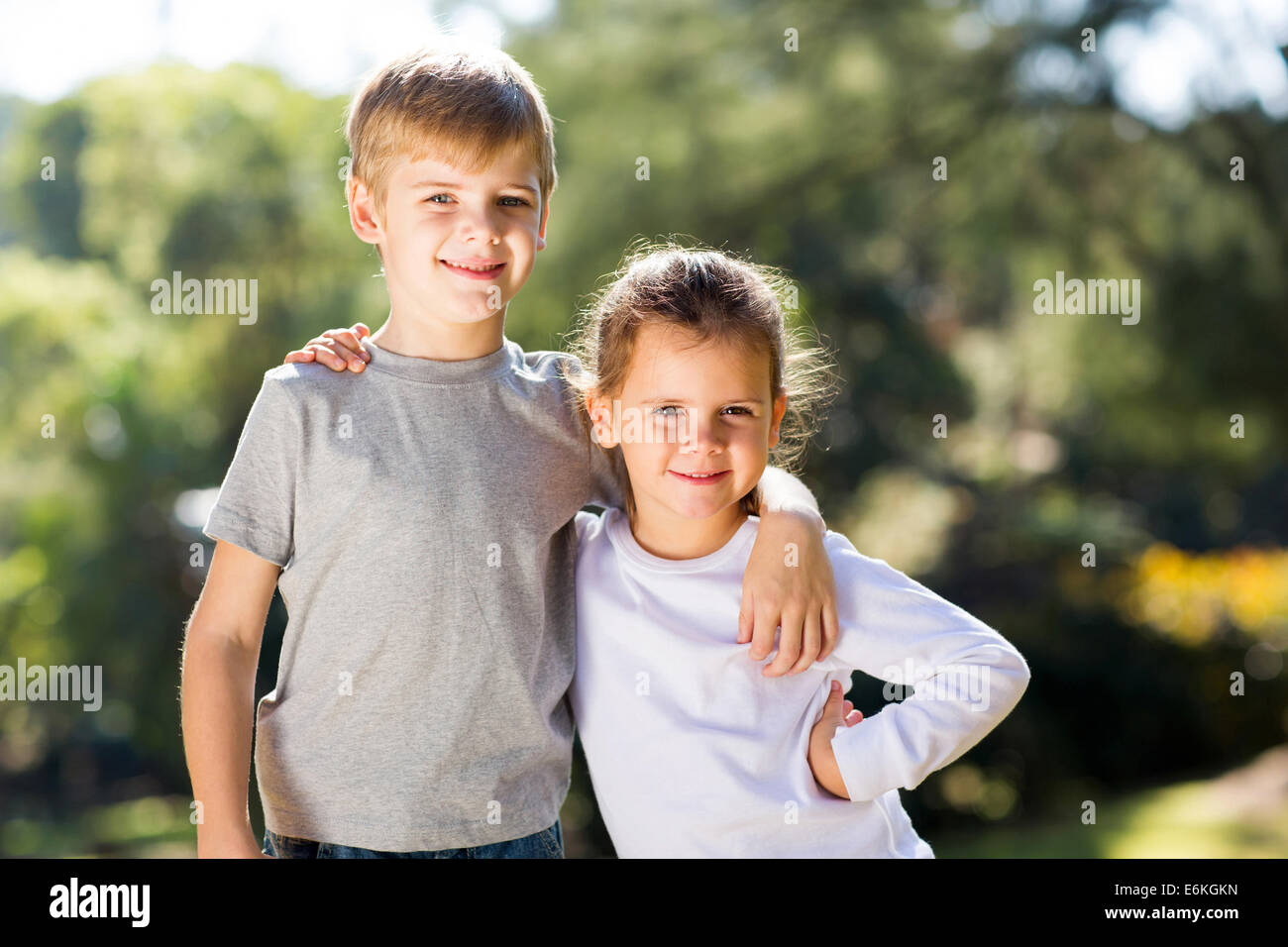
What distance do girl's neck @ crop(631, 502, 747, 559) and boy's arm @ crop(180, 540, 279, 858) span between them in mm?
435

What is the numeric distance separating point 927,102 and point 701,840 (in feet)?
16.2

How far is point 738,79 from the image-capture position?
18.3 ft

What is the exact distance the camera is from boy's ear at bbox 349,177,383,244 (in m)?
1.36

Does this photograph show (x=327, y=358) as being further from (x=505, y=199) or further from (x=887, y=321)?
(x=887, y=321)

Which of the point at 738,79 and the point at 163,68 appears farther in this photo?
the point at 163,68

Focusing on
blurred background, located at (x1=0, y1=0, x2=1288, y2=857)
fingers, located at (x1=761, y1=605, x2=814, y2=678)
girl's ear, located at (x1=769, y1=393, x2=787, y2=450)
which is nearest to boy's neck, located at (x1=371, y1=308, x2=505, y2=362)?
girl's ear, located at (x1=769, y1=393, x2=787, y2=450)

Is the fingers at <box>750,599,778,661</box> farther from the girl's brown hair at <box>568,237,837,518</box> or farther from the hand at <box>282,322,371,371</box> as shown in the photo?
the hand at <box>282,322,371,371</box>

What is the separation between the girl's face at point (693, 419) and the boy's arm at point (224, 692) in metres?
0.44

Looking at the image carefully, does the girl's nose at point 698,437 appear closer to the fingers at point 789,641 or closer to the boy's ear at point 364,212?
the fingers at point 789,641

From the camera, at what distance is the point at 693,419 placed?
51.6 inches

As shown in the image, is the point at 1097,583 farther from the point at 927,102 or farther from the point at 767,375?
the point at 767,375

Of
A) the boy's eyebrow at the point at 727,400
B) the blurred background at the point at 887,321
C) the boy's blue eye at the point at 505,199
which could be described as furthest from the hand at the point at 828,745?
the blurred background at the point at 887,321

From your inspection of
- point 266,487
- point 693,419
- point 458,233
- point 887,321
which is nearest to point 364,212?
point 458,233
